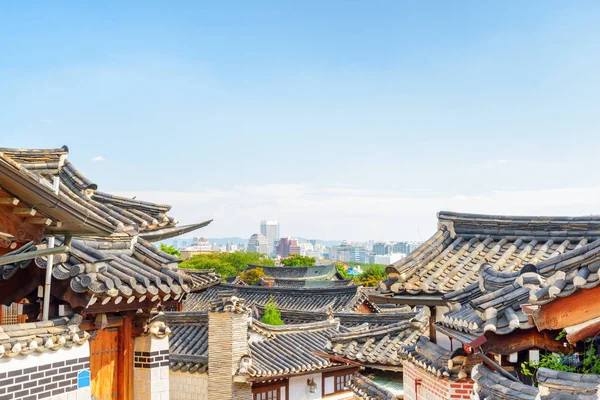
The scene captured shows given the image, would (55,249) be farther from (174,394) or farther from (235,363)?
(174,394)

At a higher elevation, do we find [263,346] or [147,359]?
[147,359]

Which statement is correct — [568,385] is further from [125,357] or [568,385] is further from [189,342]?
[189,342]

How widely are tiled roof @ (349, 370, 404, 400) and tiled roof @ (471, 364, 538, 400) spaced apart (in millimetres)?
5775

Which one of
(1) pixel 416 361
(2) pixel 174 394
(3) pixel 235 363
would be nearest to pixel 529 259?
(1) pixel 416 361

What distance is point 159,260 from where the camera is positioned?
26.9 feet

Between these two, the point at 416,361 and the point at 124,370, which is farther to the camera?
the point at 416,361

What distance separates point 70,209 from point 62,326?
5.23 ft

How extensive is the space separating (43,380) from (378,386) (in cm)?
773

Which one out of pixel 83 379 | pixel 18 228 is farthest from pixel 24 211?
pixel 83 379

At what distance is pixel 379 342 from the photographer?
1448 cm

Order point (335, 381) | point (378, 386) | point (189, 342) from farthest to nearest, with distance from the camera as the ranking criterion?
point (335, 381) < point (189, 342) < point (378, 386)

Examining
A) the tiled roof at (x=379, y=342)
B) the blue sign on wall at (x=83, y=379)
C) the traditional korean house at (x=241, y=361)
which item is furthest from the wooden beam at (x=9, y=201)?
the traditional korean house at (x=241, y=361)

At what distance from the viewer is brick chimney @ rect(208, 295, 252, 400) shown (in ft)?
62.8

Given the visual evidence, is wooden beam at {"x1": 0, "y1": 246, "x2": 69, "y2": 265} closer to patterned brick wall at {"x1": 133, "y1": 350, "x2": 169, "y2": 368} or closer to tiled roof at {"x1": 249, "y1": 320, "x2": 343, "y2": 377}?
patterned brick wall at {"x1": 133, "y1": 350, "x2": 169, "y2": 368}
